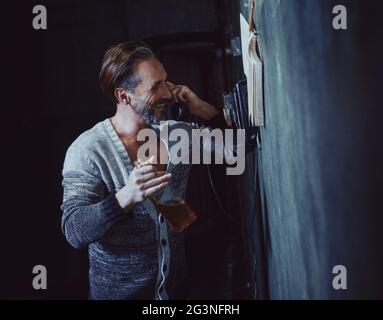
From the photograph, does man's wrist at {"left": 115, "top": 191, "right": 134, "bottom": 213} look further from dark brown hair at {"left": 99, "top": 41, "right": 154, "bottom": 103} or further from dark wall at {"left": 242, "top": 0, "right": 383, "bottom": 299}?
dark wall at {"left": 242, "top": 0, "right": 383, "bottom": 299}

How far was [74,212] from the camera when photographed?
2123mm

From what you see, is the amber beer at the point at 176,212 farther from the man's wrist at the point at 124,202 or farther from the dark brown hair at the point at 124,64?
the dark brown hair at the point at 124,64

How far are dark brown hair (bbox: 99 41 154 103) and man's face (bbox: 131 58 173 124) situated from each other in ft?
0.13

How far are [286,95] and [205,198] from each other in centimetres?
432

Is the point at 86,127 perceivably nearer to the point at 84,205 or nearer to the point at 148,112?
the point at 148,112

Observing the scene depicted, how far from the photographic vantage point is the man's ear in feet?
8.53

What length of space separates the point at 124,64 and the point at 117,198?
3.27 ft

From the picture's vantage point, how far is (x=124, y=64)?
2.54 metres

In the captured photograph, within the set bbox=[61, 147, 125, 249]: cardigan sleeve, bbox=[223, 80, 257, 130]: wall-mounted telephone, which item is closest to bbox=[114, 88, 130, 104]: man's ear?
bbox=[61, 147, 125, 249]: cardigan sleeve

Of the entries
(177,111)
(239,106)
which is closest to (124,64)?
(177,111)

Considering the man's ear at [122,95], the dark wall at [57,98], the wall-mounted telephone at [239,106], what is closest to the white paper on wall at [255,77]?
the wall-mounted telephone at [239,106]

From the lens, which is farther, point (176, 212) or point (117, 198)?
point (176, 212)

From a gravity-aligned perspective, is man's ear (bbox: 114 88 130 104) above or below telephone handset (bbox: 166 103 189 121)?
above
